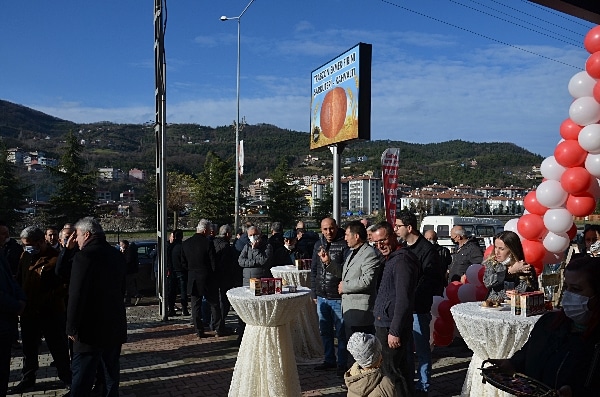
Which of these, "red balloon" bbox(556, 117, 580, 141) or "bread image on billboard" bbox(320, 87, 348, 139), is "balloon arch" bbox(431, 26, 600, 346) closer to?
"red balloon" bbox(556, 117, 580, 141)

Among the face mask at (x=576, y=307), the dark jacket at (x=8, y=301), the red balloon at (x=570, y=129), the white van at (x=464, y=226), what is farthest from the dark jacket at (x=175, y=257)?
the white van at (x=464, y=226)

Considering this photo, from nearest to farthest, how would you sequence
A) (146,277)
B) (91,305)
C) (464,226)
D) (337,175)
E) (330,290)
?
1. (91,305)
2. (330,290)
3. (337,175)
4. (146,277)
5. (464,226)

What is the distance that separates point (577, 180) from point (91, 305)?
5.80 metres

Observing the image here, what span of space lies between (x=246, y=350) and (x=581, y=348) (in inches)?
140

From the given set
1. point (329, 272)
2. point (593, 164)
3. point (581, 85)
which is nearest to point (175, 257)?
point (329, 272)

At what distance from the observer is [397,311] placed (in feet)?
14.5

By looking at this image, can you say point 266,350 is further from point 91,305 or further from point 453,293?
point 453,293

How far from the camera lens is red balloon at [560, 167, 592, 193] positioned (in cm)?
653

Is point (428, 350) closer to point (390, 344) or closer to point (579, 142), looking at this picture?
point (390, 344)

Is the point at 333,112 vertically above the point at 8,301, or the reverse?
the point at 333,112

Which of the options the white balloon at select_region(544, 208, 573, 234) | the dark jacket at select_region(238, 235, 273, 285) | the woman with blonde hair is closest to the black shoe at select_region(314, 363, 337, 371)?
the dark jacket at select_region(238, 235, 273, 285)

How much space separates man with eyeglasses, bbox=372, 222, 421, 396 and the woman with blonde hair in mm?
→ 824

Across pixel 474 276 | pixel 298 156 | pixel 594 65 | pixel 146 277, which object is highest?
pixel 298 156

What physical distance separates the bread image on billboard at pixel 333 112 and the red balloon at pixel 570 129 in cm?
470
